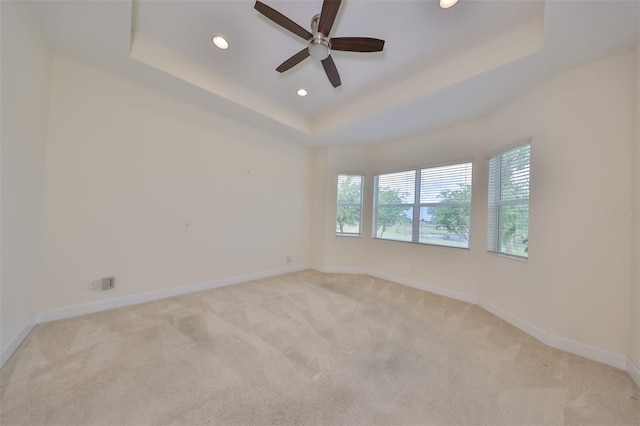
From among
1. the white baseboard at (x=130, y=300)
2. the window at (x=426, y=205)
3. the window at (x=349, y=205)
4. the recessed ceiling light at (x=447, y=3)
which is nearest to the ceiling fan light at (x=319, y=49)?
the recessed ceiling light at (x=447, y=3)

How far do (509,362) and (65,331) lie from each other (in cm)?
422

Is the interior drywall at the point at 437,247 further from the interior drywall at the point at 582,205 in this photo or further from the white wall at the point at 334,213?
the interior drywall at the point at 582,205

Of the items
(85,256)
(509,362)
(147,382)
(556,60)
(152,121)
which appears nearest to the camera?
(147,382)

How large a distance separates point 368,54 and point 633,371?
12.4ft

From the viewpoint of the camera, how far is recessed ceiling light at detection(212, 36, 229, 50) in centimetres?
241

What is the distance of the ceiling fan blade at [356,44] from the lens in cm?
195

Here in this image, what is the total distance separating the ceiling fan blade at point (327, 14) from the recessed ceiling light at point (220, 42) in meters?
1.22

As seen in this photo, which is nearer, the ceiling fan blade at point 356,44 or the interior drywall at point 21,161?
Answer: the interior drywall at point 21,161

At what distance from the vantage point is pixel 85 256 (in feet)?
8.61

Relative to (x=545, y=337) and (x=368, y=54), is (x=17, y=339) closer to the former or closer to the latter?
(x=368, y=54)

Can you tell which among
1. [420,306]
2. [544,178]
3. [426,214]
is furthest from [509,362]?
[426,214]

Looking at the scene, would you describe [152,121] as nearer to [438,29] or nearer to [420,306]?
[438,29]

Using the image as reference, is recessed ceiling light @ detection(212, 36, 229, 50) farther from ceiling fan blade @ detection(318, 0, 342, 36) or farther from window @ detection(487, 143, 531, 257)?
window @ detection(487, 143, 531, 257)

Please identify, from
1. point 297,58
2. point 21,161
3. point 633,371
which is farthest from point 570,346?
point 21,161
